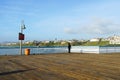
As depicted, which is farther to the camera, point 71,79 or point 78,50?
point 78,50

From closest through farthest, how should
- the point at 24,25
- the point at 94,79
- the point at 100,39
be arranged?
the point at 94,79, the point at 24,25, the point at 100,39

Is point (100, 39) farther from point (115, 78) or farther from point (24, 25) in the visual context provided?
point (115, 78)

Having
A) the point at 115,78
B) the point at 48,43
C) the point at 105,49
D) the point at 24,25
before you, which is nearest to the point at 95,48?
the point at 105,49

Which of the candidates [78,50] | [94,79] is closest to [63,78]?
[94,79]

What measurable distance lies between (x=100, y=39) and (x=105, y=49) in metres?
135

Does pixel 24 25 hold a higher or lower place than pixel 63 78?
higher

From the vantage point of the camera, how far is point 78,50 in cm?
4344

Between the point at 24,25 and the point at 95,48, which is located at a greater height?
the point at 24,25

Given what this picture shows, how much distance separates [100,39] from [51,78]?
6483 inches

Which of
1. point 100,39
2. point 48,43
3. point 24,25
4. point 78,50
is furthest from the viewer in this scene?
point 100,39

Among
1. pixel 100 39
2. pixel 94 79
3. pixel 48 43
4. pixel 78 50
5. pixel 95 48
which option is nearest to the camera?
pixel 94 79

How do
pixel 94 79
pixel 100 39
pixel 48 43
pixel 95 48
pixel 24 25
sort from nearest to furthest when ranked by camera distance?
pixel 94 79
pixel 24 25
pixel 95 48
pixel 48 43
pixel 100 39

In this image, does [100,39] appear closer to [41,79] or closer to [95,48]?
[95,48]

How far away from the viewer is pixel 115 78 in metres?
11.7
